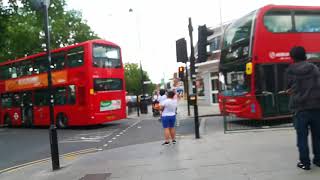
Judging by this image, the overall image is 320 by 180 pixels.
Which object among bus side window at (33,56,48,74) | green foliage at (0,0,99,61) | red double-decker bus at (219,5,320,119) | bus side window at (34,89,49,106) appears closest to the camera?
red double-decker bus at (219,5,320,119)

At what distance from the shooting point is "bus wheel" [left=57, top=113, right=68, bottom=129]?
2459cm

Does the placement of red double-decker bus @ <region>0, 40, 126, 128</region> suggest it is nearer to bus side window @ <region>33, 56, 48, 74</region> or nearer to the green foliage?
bus side window @ <region>33, 56, 48, 74</region>

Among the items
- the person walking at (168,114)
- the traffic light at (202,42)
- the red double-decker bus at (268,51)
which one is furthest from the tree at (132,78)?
the person walking at (168,114)

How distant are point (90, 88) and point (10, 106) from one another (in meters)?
8.95

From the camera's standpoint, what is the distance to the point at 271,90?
56.4 feet

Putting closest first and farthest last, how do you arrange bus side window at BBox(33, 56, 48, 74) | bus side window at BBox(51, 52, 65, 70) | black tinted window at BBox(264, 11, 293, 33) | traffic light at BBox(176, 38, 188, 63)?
traffic light at BBox(176, 38, 188, 63)
black tinted window at BBox(264, 11, 293, 33)
bus side window at BBox(51, 52, 65, 70)
bus side window at BBox(33, 56, 48, 74)

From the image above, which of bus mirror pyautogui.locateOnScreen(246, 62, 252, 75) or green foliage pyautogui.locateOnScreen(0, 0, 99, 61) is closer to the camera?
bus mirror pyautogui.locateOnScreen(246, 62, 252, 75)

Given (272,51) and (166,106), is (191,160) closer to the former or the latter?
(166,106)

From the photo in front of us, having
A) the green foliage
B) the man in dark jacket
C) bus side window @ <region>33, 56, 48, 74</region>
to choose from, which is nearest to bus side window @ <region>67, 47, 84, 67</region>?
bus side window @ <region>33, 56, 48, 74</region>

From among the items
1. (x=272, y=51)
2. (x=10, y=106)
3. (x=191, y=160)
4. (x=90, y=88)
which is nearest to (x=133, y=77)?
(x=10, y=106)

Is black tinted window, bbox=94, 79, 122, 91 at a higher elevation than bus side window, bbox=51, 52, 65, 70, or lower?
lower

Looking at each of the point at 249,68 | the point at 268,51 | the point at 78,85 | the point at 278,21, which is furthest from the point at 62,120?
the point at 278,21

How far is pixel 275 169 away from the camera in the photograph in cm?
812

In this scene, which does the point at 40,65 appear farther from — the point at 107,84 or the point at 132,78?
the point at 132,78
